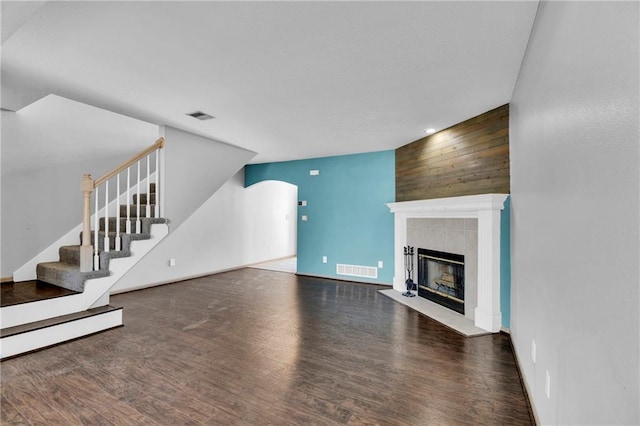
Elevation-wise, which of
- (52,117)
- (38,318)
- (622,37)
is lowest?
(38,318)

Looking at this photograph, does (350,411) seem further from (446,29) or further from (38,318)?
(38,318)

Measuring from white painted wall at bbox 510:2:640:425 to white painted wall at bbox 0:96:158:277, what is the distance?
4370 mm

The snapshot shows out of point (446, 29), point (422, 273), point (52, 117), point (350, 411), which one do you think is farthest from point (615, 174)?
point (52, 117)

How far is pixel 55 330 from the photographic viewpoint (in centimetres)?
310

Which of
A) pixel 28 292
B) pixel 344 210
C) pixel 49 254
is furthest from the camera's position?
pixel 344 210

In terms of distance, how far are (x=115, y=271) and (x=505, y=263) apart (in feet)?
14.6

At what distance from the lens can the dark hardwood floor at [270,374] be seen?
204 centimetres

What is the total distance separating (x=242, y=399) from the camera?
221 cm

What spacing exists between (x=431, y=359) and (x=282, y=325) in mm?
1690

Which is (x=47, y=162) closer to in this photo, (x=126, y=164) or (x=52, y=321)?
(x=126, y=164)

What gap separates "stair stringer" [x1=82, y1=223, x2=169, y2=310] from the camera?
3499 millimetres

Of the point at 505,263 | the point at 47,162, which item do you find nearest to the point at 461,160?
the point at 505,263

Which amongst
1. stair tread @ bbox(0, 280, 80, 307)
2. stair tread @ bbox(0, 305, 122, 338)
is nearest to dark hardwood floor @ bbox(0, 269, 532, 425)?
stair tread @ bbox(0, 305, 122, 338)

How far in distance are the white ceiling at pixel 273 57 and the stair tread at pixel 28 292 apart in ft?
6.78
